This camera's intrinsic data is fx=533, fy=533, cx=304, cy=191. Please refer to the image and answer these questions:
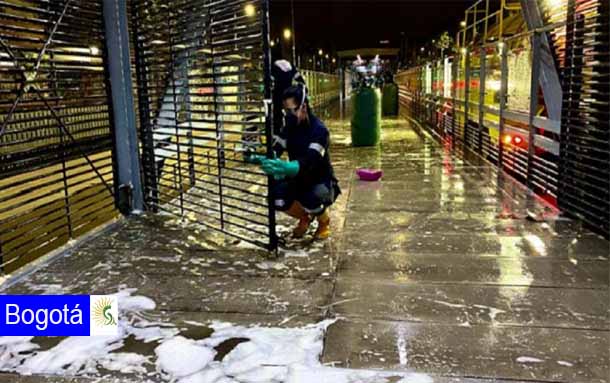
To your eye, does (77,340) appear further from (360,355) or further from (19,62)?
(19,62)

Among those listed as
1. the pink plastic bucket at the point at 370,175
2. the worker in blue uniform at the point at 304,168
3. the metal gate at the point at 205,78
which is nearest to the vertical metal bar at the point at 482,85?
the pink plastic bucket at the point at 370,175

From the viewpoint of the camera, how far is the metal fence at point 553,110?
4.71 metres

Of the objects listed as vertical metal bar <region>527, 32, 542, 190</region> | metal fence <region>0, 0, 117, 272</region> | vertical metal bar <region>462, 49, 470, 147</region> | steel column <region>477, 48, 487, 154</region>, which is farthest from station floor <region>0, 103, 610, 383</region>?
vertical metal bar <region>462, 49, 470, 147</region>

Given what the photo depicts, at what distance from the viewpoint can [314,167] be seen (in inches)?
178

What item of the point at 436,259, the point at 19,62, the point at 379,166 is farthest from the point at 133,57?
the point at 379,166

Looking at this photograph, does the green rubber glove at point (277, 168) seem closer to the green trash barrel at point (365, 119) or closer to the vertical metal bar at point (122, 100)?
the vertical metal bar at point (122, 100)

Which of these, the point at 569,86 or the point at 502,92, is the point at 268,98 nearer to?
the point at 569,86

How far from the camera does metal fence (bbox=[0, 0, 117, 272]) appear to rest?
3.96 meters

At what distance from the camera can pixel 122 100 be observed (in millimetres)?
5305

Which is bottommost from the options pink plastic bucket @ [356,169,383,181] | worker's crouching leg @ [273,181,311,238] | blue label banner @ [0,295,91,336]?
blue label banner @ [0,295,91,336]

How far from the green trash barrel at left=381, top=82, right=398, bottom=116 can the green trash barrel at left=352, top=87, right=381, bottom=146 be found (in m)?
9.88

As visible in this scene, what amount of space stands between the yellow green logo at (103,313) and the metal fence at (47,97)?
104 cm

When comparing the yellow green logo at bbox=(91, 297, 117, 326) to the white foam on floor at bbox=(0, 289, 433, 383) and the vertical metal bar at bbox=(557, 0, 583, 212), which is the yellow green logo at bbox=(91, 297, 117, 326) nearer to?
the white foam on floor at bbox=(0, 289, 433, 383)

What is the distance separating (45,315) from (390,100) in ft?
62.0
